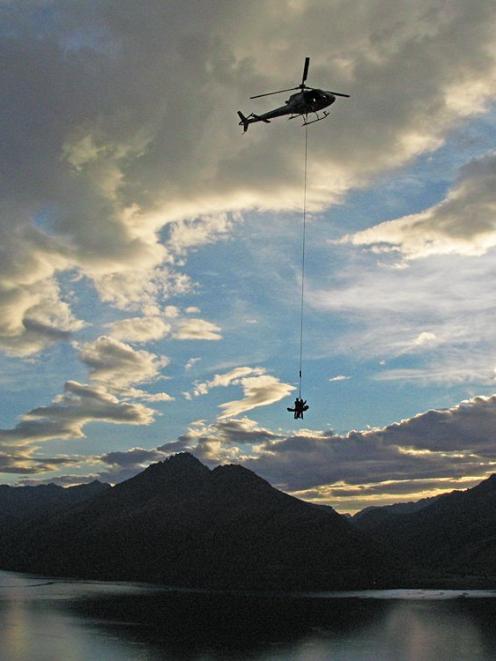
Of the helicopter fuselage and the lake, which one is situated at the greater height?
the helicopter fuselage

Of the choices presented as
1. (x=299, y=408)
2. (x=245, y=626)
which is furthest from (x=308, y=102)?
(x=245, y=626)

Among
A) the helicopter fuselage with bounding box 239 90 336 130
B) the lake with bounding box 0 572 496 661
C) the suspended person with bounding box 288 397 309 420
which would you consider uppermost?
the helicopter fuselage with bounding box 239 90 336 130

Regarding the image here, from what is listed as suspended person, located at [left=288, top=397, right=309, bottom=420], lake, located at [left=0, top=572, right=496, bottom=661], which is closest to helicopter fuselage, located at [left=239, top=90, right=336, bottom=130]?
suspended person, located at [left=288, top=397, right=309, bottom=420]

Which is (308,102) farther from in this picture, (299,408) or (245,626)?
(245,626)

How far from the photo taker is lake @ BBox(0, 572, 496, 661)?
8588cm

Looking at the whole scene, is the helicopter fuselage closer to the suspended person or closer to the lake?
the suspended person

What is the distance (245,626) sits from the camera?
10888cm

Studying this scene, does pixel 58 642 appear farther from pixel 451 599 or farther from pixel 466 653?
pixel 451 599

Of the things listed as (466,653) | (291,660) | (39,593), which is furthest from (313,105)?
(39,593)

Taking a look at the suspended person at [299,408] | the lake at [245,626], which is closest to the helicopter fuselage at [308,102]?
the suspended person at [299,408]

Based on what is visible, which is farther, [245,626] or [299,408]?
[245,626]

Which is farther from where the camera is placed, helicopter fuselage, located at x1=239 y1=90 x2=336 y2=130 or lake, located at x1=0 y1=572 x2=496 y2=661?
lake, located at x1=0 y1=572 x2=496 y2=661

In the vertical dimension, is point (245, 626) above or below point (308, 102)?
below

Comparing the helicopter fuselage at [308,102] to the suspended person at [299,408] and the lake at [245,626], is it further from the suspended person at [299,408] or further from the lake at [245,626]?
the lake at [245,626]
